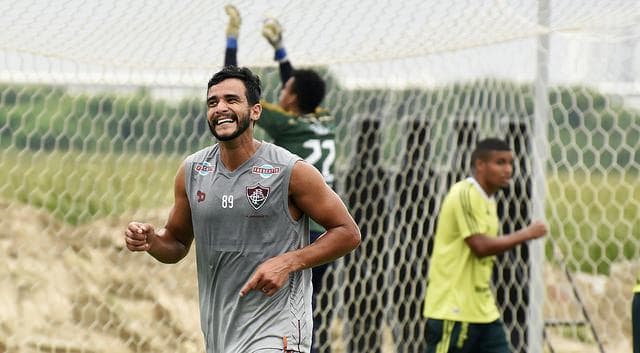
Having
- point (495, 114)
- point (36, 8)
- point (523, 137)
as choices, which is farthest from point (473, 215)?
point (36, 8)

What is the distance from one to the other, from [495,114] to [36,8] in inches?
169

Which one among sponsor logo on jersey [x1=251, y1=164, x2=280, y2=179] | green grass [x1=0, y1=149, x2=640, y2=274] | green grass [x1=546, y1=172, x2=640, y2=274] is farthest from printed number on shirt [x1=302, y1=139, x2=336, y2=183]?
sponsor logo on jersey [x1=251, y1=164, x2=280, y2=179]

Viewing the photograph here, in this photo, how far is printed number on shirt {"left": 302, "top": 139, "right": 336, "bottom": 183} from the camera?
7.81 meters

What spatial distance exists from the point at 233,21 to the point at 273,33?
42 cm

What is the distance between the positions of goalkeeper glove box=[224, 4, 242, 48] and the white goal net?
0.65 ft

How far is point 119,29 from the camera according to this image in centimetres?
712

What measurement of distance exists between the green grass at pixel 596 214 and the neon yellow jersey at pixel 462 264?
1.32m

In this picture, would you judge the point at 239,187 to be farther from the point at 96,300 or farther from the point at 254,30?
the point at 96,300

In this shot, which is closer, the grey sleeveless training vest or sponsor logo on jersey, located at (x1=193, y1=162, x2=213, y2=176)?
the grey sleeveless training vest

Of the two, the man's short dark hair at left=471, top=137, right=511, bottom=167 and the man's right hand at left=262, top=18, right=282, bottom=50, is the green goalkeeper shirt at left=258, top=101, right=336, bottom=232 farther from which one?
the man's short dark hair at left=471, top=137, right=511, bottom=167

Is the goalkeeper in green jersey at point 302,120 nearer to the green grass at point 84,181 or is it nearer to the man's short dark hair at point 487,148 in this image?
the man's short dark hair at point 487,148

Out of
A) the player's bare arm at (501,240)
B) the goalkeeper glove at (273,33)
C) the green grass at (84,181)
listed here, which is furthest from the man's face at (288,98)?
the player's bare arm at (501,240)

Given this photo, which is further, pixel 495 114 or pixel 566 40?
pixel 495 114

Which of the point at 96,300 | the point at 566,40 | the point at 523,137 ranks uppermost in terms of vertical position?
the point at 566,40
